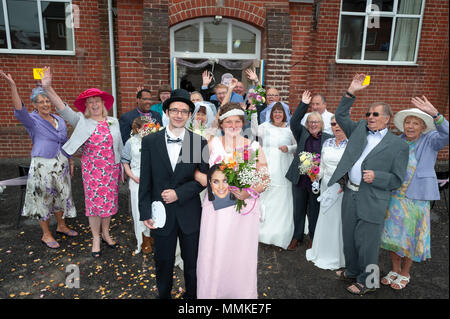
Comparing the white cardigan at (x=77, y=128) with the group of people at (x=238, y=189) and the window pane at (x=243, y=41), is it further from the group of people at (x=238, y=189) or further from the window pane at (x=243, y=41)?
the window pane at (x=243, y=41)

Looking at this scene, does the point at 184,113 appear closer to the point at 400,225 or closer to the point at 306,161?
the point at 306,161

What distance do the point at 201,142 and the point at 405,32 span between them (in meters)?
9.14

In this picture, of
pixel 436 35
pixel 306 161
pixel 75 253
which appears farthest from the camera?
pixel 436 35

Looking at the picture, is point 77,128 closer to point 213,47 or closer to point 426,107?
point 426,107

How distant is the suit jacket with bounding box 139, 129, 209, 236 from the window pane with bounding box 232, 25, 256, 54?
6.37 m

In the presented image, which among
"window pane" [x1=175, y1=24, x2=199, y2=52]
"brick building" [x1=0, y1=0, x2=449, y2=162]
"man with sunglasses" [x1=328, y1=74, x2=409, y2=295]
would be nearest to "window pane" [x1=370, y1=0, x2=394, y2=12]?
"brick building" [x1=0, y1=0, x2=449, y2=162]

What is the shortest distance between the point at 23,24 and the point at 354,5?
9375 millimetres

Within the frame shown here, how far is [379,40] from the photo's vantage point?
30.0 ft

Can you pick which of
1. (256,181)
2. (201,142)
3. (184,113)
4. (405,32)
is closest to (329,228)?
(256,181)

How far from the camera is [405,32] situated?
917cm

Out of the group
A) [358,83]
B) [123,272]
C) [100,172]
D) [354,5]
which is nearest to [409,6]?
[354,5]

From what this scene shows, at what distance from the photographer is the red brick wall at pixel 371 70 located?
8.41 metres

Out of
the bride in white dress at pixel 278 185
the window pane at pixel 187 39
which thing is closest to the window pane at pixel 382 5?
the window pane at pixel 187 39

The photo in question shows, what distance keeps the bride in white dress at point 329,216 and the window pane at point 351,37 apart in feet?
19.8
